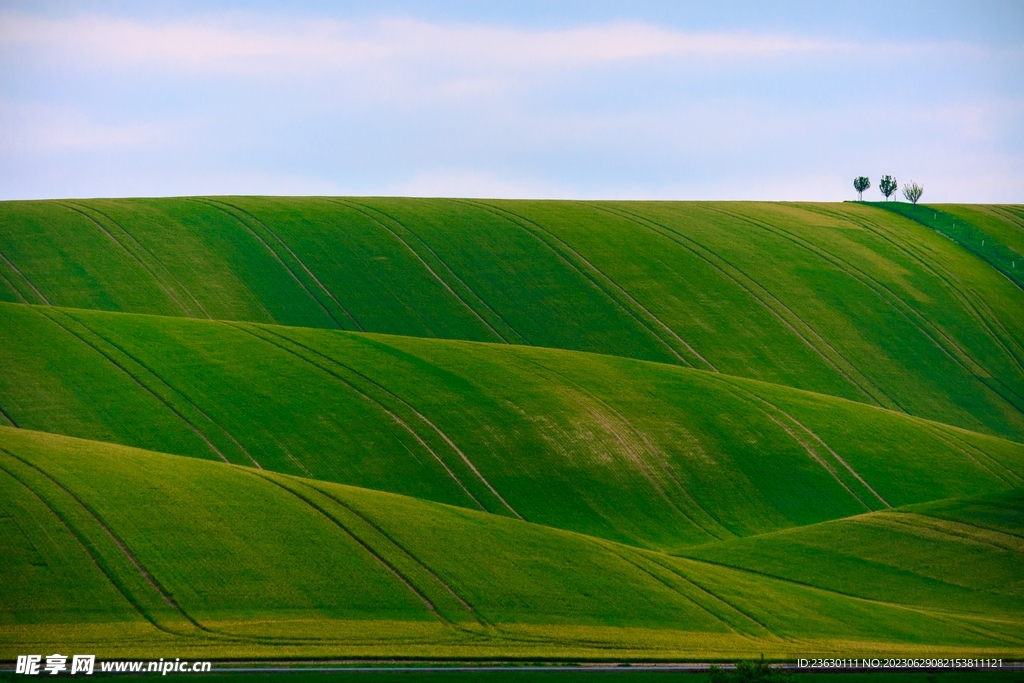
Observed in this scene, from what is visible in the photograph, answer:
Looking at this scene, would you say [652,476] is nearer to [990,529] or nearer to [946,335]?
[990,529]

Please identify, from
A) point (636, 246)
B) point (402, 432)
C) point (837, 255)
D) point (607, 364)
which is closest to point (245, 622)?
point (402, 432)

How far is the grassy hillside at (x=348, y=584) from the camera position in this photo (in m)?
33.9

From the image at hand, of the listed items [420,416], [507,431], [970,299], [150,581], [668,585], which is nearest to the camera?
[150,581]

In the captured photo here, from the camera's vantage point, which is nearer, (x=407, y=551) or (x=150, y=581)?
(x=150, y=581)

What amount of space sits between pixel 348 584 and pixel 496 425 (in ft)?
67.7

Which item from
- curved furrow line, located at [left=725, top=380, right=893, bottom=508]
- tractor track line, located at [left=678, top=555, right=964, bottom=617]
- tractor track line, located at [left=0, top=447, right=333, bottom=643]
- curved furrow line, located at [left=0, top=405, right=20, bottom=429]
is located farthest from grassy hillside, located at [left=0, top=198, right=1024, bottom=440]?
tractor track line, located at [left=0, top=447, right=333, bottom=643]

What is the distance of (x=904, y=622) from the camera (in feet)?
131

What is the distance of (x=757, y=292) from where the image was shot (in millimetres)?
81188

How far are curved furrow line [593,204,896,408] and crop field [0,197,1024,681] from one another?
288mm

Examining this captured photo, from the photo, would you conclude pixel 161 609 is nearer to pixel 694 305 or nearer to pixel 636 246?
pixel 694 305

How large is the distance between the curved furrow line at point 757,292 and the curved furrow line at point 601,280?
8.17m

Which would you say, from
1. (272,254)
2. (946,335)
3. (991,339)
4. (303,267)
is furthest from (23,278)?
(991,339)

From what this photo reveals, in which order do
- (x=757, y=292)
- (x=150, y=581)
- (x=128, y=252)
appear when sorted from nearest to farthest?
(x=150, y=581) < (x=128, y=252) < (x=757, y=292)

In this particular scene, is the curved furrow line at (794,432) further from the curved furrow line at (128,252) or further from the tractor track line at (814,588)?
the curved furrow line at (128,252)
